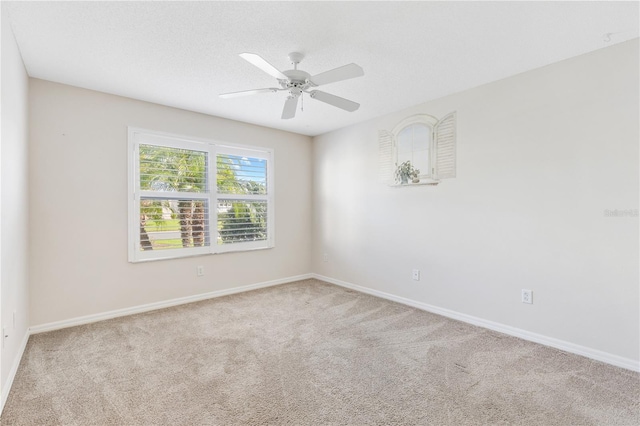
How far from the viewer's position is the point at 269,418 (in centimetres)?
175

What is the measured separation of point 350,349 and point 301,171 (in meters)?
3.14

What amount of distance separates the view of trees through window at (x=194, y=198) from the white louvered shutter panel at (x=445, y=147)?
8.15 feet

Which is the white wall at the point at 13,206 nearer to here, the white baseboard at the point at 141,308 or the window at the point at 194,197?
the white baseboard at the point at 141,308

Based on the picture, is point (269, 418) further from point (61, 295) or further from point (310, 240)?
point (310, 240)

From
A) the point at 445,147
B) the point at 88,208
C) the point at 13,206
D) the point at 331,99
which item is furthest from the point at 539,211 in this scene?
the point at 88,208

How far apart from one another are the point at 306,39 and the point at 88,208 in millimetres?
2780

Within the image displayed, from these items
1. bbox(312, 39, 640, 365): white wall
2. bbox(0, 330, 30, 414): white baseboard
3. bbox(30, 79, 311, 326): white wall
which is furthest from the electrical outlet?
bbox(0, 330, 30, 414): white baseboard

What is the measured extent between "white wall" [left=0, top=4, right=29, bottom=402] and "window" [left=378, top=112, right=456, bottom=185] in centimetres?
351

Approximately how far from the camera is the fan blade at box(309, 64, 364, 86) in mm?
2061

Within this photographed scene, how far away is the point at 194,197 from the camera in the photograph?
389 cm

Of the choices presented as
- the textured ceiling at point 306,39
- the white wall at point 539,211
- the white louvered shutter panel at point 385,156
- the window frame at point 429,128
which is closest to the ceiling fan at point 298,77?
the textured ceiling at point 306,39

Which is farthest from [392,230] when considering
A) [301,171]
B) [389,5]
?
[389,5]

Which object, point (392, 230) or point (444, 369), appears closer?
point (444, 369)

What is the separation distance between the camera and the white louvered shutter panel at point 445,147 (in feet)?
10.9
